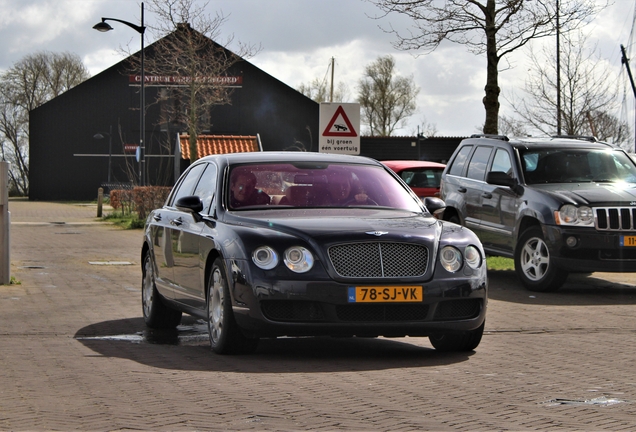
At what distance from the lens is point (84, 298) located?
A: 12539 mm

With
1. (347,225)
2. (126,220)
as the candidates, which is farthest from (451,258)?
(126,220)

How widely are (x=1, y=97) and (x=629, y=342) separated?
8358cm

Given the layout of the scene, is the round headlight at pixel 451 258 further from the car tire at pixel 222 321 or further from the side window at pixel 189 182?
the side window at pixel 189 182

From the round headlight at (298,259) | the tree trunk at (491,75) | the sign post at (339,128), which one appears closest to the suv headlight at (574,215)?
the sign post at (339,128)

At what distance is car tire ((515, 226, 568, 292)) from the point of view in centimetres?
1318

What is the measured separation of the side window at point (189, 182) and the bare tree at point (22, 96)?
256ft

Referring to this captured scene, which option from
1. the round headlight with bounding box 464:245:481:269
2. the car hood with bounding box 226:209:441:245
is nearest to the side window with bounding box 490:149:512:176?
the car hood with bounding box 226:209:441:245

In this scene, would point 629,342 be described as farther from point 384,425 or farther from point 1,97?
point 1,97

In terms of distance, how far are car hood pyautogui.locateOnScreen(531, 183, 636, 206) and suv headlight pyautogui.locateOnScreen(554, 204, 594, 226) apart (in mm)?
86

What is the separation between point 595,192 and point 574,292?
1281 millimetres

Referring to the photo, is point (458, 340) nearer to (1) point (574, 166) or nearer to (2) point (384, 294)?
(2) point (384, 294)

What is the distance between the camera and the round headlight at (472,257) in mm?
8062

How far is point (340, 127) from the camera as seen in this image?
55.1ft

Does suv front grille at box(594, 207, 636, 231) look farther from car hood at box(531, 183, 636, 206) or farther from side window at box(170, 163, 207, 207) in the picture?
side window at box(170, 163, 207, 207)
